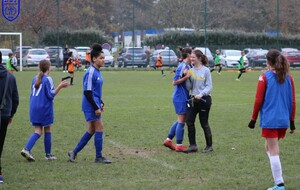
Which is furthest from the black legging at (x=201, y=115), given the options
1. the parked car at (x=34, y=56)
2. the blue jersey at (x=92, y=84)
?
the parked car at (x=34, y=56)

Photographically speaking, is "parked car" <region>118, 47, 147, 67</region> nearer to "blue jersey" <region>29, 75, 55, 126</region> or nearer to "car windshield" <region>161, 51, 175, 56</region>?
"car windshield" <region>161, 51, 175, 56</region>

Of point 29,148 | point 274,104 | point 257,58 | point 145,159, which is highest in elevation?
point 274,104

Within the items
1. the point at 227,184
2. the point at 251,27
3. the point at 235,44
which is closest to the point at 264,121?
the point at 227,184

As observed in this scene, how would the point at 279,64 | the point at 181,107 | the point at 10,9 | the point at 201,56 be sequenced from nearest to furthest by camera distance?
the point at 279,64 → the point at 201,56 → the point at 181,107 → the point at 10,9

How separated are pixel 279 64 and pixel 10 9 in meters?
39.5

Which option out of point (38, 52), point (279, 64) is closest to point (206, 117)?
point (279, 64)

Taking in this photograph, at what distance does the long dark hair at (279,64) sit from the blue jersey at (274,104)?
0.07 metres

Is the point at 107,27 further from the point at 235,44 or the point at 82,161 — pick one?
the point at 82,161

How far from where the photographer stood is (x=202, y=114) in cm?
1059

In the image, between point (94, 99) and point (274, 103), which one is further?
point (94, 99)

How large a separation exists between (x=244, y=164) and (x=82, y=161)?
2564 millimetres

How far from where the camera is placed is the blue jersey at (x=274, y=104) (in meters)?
7.52

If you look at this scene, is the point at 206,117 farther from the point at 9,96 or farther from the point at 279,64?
the point at 9,96

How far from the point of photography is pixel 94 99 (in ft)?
30.7
